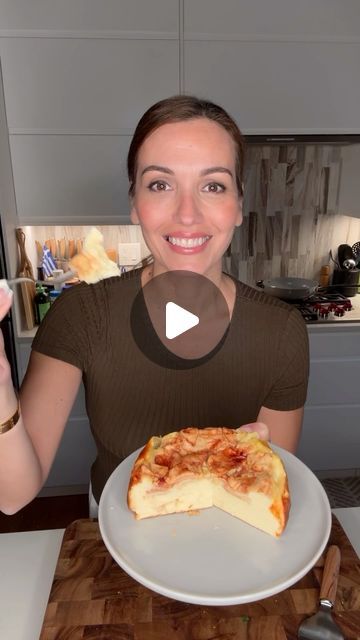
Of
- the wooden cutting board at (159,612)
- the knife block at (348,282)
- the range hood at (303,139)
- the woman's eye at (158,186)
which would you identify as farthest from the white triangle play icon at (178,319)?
the knife block at (348,282)

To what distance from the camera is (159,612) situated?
2.40 feet

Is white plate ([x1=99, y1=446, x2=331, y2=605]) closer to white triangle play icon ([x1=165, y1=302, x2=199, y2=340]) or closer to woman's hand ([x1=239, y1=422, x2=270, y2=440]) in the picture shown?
woman's hand ([x1=239, y1=422, x2=270, y2=440])

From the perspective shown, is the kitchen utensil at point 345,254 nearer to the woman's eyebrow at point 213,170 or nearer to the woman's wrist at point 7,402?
the woman's eyebrow at point 213,170

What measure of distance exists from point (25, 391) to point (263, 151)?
1.82 m

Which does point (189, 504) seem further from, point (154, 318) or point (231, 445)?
point (154, 318)

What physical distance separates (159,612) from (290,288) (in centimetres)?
192

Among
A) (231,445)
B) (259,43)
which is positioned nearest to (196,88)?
(259,43)

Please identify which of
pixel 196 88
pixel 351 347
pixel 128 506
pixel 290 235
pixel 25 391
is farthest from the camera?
pixel 290 235

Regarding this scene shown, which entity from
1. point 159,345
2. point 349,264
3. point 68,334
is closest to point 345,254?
point 349,264

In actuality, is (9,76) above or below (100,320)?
above

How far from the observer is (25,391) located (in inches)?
41.0

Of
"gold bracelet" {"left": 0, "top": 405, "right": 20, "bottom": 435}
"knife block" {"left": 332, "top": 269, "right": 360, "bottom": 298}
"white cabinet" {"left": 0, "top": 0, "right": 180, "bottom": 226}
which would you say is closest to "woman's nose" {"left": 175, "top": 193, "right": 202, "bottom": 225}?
"gold bracelet" {"left": 0, "top": 405, "right": 20, "bottom": 435}

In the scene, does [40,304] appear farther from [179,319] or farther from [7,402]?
[7,402]

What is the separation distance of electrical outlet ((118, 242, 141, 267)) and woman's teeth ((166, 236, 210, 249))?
1616 mm
